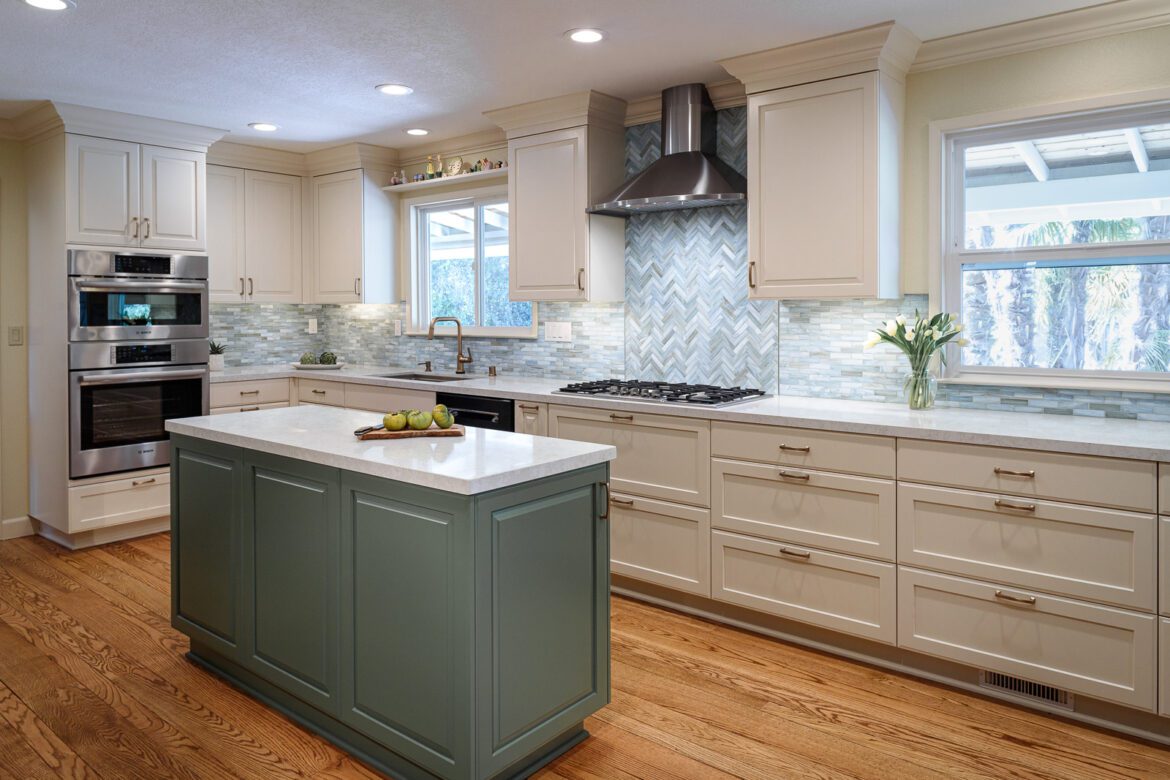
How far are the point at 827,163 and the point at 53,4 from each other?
305 cm

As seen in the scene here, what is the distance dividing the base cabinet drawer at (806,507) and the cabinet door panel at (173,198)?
11.7ft

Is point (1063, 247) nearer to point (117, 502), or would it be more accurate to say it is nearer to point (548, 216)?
point (548, 216)

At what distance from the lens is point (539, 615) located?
7.38 feet

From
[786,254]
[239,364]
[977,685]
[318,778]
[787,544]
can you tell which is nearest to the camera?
[318,778]

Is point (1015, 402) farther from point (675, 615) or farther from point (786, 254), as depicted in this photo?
point (675, 615)

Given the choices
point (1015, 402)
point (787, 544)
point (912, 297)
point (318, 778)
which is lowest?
point (318, 778)

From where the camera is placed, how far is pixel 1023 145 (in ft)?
10.7

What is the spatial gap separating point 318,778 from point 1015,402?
2904 mm

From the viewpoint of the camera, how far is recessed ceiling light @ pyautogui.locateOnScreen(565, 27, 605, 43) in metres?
3.23

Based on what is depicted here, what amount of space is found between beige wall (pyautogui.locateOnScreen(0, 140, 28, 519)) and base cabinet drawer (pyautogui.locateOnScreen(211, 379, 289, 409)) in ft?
3.52

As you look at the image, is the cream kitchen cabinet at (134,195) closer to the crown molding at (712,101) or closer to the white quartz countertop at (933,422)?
the white quartz countertop at (933,422)

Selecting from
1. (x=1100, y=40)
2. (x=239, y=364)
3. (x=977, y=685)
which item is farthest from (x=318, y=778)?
(x=239, y=364)

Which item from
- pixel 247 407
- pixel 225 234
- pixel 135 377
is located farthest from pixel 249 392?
pixel 225 234

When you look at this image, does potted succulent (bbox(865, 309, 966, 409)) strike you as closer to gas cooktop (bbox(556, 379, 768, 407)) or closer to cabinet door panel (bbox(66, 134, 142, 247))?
gas cooktop (bbox(556, 379, 768, 407))
